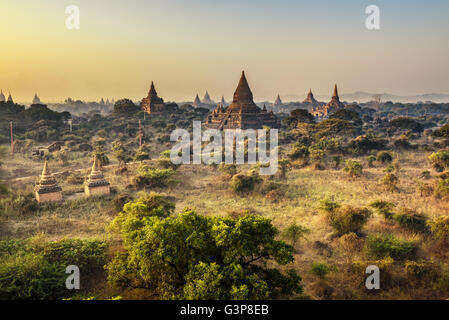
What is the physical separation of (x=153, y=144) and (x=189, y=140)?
5.39 metres

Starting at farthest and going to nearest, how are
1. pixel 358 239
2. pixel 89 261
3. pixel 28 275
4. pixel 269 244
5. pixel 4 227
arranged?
1. pixel 4 227
2. pixel 358 239
3. pixel 89 261
4. pixel 28 275
5. pixel 269 244

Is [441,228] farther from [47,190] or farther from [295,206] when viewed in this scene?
[47,190]

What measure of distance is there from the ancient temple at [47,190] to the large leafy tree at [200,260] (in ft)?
38.4

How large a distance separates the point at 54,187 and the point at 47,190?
1.40ft

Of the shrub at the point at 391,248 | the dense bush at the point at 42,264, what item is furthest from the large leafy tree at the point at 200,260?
the shrub at the point at 391,248

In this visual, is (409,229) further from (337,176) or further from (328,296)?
(337,176)

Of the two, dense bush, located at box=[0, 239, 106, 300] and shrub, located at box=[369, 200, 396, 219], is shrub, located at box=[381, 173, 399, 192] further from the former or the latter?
dense bush, located at box=[0, 239, 106, 300]

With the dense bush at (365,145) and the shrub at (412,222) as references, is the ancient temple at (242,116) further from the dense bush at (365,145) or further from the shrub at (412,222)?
the shrub at (412,222)

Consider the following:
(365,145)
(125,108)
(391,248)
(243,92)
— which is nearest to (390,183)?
(391,248)

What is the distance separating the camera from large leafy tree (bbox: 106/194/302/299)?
297 inches

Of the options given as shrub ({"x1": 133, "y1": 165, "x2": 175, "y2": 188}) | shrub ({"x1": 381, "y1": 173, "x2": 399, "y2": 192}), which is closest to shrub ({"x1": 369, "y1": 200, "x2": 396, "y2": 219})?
shrub ({"x1": 381, "y1": 173, "x2": 399, "y2": 192})

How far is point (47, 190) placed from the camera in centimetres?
1828
